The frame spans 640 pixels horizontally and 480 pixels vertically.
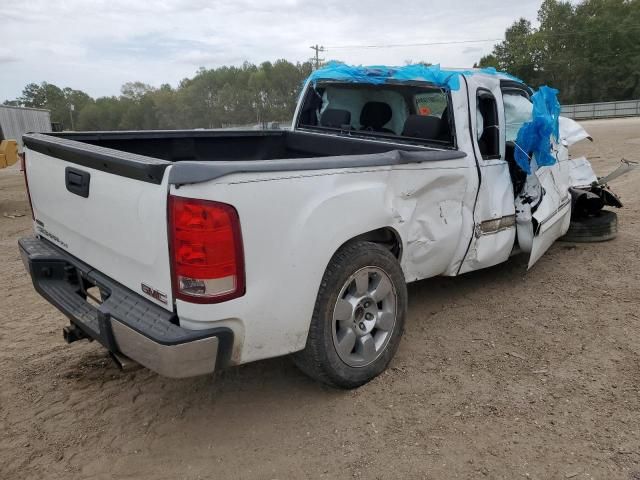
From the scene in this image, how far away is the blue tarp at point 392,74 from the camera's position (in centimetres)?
397

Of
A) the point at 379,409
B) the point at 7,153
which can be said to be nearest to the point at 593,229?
the point at 379,409

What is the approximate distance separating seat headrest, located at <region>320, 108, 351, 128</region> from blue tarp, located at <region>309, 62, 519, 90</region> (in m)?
0.28

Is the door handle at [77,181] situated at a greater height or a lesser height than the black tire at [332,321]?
greater

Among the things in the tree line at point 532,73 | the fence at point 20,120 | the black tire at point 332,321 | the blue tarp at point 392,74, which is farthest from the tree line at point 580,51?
the black tire at point 332,321

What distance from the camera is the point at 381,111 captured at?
4.68 meters

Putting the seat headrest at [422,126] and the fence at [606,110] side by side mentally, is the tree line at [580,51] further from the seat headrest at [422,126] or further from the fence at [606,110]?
the seat headrest at [422,126]

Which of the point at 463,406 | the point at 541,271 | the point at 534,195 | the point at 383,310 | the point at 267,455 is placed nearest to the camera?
the point at 267,455

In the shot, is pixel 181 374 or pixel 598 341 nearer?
pixel 181 374

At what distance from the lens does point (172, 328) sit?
2330mm

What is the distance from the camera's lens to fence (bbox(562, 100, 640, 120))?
48219mm

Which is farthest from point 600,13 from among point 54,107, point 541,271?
point 54,107

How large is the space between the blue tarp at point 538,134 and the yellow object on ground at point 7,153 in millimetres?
9107

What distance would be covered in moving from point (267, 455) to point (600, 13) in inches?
3383

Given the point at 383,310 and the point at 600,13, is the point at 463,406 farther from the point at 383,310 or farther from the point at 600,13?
the point at 600,13
